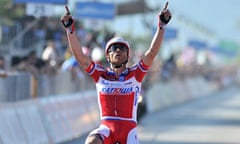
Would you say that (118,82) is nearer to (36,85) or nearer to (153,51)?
(153,51)

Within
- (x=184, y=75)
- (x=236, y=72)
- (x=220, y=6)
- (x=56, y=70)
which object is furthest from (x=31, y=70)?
(x=220, y=6)

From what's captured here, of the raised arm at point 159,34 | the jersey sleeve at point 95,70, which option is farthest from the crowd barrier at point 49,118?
the raised arm at point 159,34

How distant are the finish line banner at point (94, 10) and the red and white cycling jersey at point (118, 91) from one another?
20551mm

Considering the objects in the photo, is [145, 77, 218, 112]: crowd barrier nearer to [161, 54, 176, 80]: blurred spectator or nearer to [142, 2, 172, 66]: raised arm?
[161, 54, 176, 80]: blurred spectator

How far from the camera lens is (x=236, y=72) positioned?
103 metres

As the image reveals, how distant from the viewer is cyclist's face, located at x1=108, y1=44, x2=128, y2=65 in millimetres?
9602

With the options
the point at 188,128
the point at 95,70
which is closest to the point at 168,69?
the point at 188,128

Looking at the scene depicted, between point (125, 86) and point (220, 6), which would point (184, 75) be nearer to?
point (125, 86)

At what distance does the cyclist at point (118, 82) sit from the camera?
958 cm

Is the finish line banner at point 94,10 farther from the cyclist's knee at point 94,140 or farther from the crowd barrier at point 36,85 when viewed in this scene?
the cyclist's knee at point 94,140

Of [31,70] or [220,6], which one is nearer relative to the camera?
[31,70]

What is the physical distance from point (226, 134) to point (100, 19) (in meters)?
Result: 9.11

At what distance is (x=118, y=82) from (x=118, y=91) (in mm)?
95

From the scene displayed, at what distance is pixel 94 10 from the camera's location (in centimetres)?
3073
